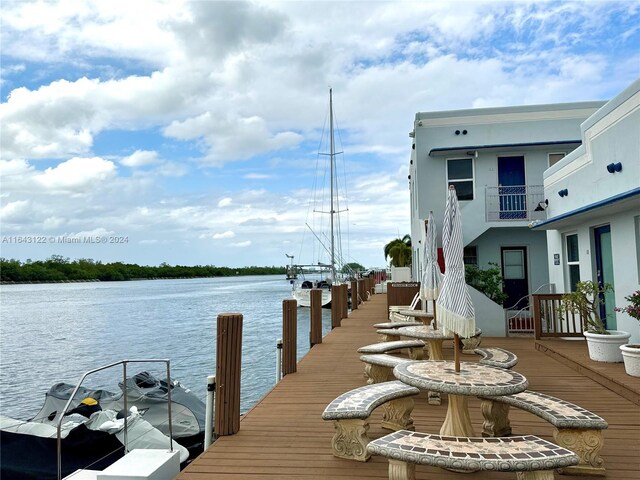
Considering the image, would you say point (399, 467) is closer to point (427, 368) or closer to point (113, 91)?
point (427, 368)

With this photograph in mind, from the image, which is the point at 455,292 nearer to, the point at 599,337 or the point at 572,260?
the point at 599,337

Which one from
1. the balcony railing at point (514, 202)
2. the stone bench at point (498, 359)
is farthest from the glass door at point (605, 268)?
the balcony railing at point (514, 202)

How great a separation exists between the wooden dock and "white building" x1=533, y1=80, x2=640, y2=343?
1421mm

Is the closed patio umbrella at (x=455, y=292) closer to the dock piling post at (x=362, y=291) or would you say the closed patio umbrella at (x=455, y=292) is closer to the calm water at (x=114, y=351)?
the calm water at (x=114, y=351)

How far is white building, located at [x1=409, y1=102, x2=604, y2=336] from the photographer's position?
13.0 metres

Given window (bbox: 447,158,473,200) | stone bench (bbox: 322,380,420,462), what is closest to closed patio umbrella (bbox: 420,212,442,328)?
stone bench (bbox: 322,380,420,462)

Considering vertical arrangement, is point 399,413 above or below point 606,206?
below

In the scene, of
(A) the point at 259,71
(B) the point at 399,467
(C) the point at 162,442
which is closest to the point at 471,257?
(C) the point at 162,442

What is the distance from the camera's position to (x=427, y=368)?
393cm

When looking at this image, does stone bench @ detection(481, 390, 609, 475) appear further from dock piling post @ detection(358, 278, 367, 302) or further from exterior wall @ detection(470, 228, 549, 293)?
dock piling post @ detection(358, 278, 367, 302)

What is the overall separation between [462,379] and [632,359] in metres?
3.72

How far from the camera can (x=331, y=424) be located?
4.77 metres

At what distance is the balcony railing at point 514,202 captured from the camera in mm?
12422

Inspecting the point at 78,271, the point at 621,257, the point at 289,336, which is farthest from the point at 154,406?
the point at 78,271
